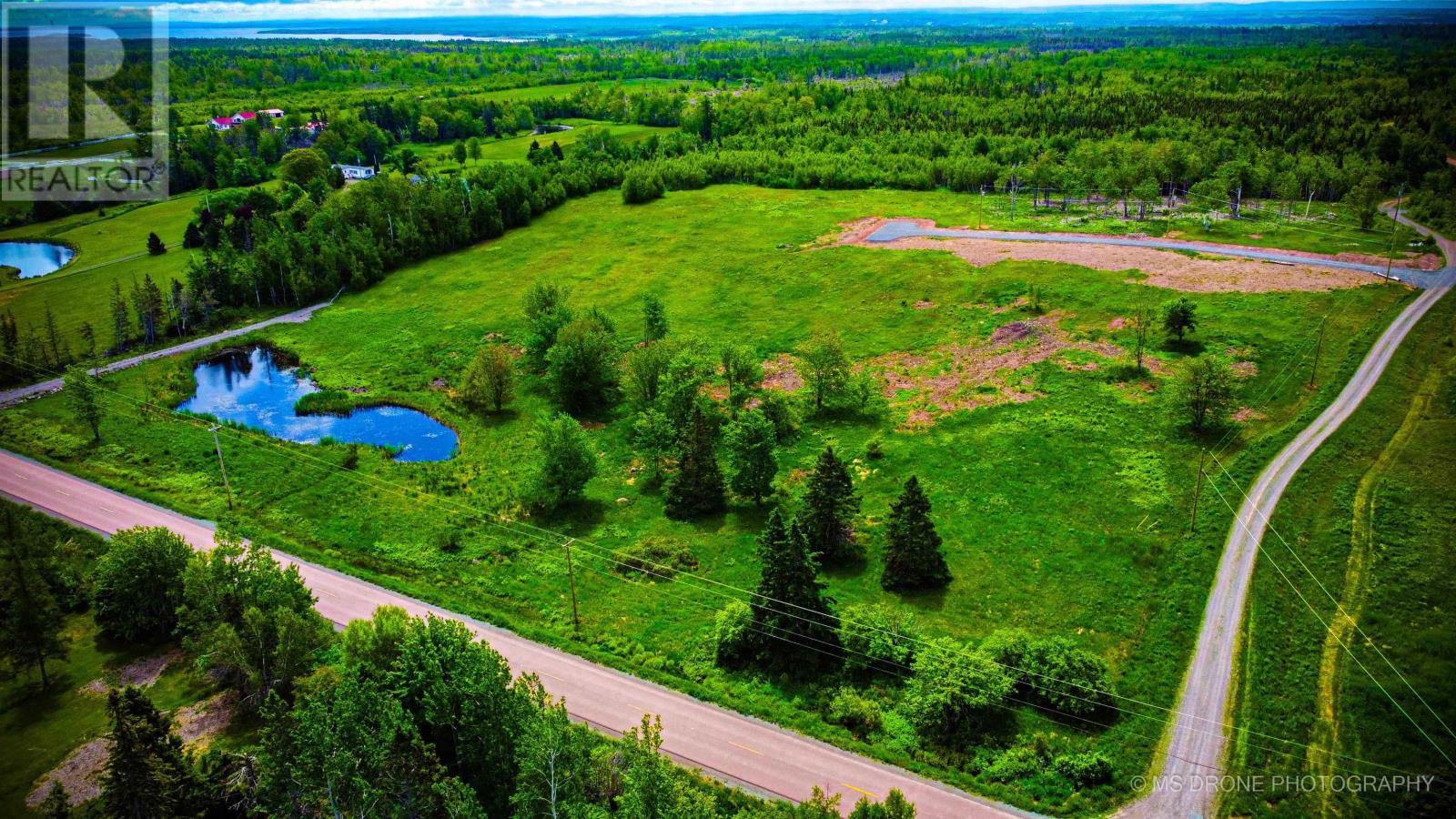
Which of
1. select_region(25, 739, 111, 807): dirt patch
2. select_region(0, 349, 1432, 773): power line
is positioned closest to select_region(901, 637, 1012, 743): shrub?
select_region(0, 349, 1432, 773): power line

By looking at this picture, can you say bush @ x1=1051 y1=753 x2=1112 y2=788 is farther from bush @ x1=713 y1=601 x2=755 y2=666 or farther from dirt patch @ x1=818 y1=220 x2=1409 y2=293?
dirt patch @ x1=818 y1=220 x2=1409 y2=293

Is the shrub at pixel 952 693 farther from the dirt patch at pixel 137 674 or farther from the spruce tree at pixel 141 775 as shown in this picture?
the dirt patch at pixel 137 674

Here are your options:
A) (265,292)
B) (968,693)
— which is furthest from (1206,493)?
(265,292)

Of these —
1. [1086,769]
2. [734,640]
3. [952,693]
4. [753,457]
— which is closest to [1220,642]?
[1086,769]

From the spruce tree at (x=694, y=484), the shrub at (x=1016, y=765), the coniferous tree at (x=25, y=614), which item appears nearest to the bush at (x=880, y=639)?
the shrub at (x=1016, y=765)

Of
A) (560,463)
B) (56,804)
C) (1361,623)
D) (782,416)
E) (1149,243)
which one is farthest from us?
(1149,243)

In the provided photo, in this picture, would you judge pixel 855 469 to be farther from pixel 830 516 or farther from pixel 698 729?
pixel 698 729
